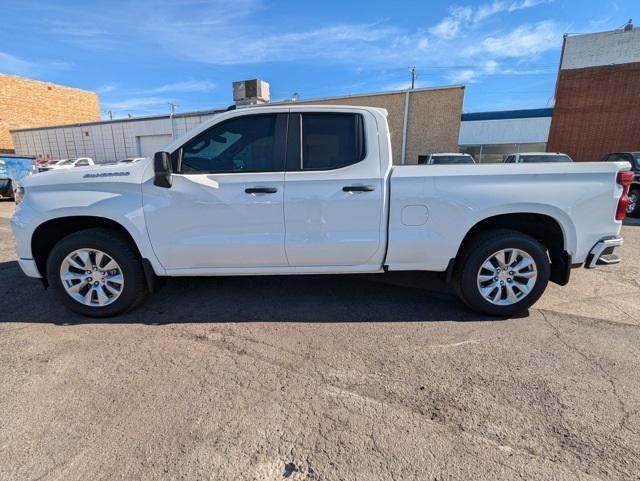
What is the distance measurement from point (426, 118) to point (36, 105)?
3578 cm

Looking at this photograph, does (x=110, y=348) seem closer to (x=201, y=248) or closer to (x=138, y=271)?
(x=138, y=271)

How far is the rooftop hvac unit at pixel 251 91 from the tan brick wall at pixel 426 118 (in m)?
8.85

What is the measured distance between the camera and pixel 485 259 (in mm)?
3354

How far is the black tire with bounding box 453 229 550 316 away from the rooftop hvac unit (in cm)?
925

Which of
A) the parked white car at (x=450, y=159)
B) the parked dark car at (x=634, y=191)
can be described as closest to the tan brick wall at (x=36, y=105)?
the parked white car at (x=450, y=159)

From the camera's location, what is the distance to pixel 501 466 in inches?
71.5

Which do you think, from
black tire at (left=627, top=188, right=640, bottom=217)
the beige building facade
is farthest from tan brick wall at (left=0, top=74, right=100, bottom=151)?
black tire at (left=627, top=188, right=640, bottom=217)

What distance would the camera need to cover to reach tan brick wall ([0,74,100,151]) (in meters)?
30.4

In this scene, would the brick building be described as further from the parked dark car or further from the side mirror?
the side mirror

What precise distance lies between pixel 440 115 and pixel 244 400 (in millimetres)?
20082

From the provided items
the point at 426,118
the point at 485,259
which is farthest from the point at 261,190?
the point at 426,118

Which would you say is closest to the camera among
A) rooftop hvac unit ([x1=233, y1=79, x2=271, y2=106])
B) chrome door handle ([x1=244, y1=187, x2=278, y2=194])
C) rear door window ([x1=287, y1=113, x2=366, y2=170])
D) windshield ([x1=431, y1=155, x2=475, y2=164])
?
chrome door handle ([x1=244, y1=187, x2=278, y2=194])

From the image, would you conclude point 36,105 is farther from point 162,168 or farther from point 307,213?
point 307,213

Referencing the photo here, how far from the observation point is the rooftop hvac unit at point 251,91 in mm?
10711
